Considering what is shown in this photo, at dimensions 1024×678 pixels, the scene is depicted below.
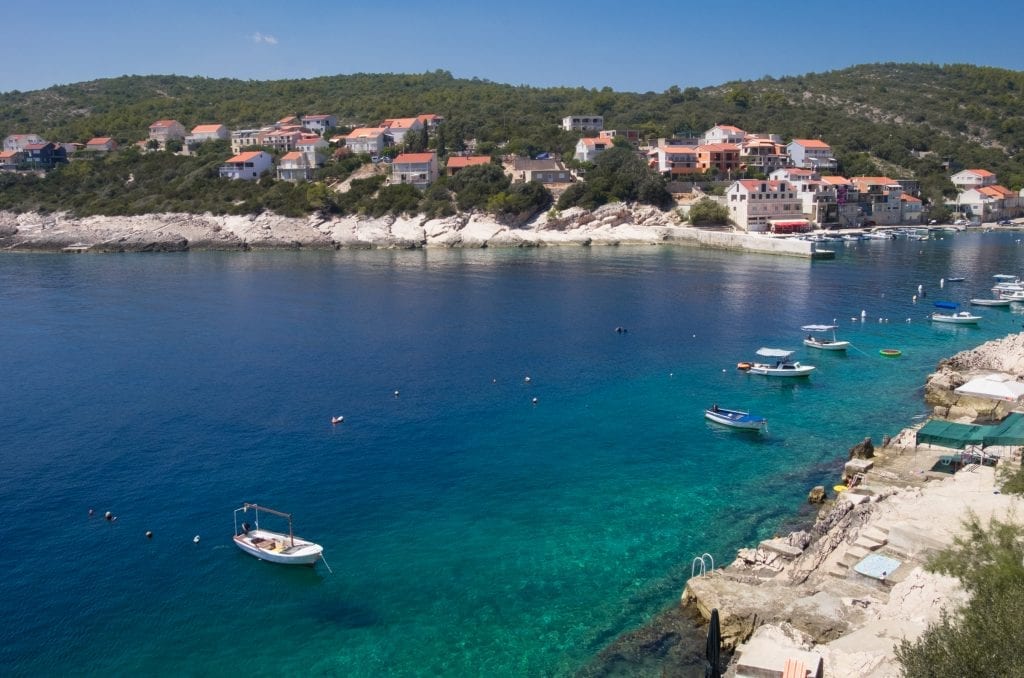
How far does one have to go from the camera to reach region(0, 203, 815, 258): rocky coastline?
102 m

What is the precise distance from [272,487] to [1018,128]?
526 ft

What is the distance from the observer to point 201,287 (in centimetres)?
7300

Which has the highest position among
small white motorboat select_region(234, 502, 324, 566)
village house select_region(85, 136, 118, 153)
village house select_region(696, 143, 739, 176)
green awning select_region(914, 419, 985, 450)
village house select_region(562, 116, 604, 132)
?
village house select_region(562, 116, 604, 132)

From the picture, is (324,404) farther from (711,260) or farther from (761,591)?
(711,260)

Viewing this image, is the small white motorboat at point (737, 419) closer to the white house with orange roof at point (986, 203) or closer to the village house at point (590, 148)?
the village house at point (590, 148)

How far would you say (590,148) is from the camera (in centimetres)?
12038

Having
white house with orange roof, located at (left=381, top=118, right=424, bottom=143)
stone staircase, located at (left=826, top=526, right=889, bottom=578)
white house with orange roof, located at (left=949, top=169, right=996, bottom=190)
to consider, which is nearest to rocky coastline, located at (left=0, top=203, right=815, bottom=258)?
white house with orange roof, located at (left=381, top=118, right=424, bottom=143)

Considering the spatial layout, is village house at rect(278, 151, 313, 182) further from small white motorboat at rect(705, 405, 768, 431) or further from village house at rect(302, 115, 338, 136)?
small white motorboat at rect(705, 405, 768, 431)

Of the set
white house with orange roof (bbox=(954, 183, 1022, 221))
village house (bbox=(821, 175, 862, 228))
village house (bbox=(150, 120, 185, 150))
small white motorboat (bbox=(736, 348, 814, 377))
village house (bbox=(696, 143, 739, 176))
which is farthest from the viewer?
village house (bbox=(150, 120, 185, 150))

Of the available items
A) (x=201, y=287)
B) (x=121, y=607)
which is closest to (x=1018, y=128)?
(x=201, y=287)

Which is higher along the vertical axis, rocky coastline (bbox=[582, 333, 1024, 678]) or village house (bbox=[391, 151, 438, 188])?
village house (bbox=[391, 151, 438, 188])

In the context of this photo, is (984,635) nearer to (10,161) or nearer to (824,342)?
(824,342)

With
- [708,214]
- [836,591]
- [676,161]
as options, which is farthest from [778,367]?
[676,161]

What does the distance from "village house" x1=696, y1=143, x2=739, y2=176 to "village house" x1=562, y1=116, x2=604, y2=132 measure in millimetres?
25917
